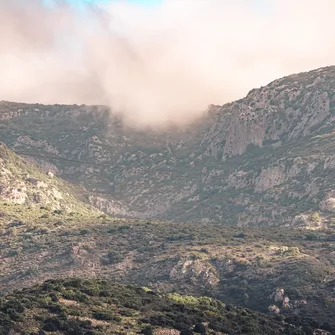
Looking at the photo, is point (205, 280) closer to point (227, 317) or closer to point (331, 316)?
point (331, 316)

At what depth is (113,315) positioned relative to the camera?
105250mm

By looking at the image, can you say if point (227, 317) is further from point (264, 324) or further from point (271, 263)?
point (271, 263)

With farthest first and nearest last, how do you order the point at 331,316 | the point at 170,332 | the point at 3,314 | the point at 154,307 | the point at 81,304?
the point at 331,316 → the point at 154,307 → the point at 81,304 → the point at 170,332 → the point at 3,314

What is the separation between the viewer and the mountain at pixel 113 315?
94938 mm

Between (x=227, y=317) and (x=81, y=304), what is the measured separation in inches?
964

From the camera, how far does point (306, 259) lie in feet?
637

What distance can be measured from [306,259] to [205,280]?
25.7m

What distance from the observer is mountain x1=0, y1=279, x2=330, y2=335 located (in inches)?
3738

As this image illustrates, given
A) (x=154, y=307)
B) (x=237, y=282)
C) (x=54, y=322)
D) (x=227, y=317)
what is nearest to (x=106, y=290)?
(x=154, y=307)

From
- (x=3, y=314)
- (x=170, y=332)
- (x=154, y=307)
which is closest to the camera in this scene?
(x=3, y=314)

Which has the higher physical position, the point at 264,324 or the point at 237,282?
the point at 237,282

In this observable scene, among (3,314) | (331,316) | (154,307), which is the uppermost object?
(331,316)

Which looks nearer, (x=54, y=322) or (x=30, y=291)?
(x=54, y=322)

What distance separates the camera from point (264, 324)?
12000 cm
